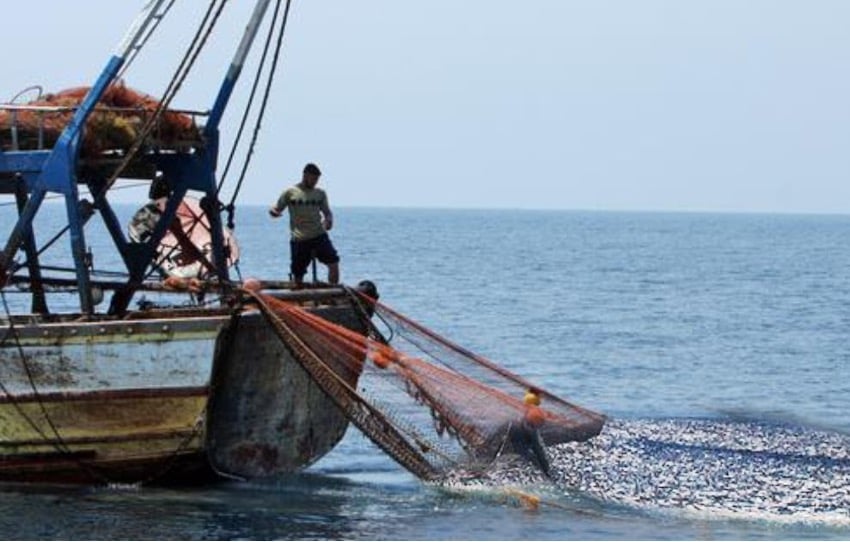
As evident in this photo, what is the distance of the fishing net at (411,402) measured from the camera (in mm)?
18109

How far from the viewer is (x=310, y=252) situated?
802 inches

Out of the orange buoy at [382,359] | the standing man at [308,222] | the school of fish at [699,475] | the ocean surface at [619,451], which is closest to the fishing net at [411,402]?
the orange buoy at [382,359]

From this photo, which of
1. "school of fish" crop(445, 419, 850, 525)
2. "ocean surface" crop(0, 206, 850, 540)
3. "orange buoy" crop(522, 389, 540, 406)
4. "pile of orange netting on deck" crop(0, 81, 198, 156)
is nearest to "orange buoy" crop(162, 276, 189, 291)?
"pile of orange netting on deck" crop(0, 81, 198, 156)

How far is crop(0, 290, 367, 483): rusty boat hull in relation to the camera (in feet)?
58.0

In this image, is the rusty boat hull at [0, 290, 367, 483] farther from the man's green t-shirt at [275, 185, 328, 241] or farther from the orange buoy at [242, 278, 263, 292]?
the man's green t-shirt at [275, 185, 328, 241]

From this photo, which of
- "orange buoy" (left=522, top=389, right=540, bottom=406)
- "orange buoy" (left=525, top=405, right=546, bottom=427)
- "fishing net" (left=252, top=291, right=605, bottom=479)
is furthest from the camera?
"orange buoy" (left=522, top=389, right=540, bottom=406)

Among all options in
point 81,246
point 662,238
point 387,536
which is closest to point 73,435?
point 81,246

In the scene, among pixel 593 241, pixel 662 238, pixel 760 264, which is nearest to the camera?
pixel 760 264

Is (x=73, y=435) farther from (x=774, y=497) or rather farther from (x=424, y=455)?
(x=774, y=497)

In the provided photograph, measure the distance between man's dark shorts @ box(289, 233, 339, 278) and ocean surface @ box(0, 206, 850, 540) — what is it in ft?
7.10

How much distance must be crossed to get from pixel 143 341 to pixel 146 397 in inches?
21.9

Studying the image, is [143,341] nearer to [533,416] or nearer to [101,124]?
[101,124]

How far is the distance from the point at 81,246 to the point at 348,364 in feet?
8.96

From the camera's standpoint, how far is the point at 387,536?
17047mm
